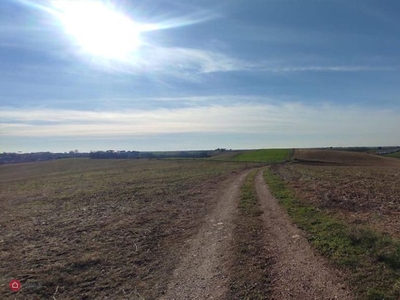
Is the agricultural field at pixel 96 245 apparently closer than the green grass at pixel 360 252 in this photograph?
No

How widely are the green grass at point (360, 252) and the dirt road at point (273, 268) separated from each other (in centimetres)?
37

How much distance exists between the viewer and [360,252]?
7996 mm

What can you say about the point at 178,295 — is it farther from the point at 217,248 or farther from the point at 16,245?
the point at 16,245

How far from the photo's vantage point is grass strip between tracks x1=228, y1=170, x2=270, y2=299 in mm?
6277

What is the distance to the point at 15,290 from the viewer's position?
21.9ft

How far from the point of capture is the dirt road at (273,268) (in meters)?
6.21

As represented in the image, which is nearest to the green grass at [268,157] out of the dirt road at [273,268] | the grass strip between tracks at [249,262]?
the grass strip between tracks at [249,262]

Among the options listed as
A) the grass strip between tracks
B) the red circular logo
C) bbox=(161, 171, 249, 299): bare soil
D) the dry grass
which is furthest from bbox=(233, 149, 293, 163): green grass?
the red circular logo

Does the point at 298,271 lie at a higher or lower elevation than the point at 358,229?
lower

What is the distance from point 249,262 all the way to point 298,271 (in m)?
1.24

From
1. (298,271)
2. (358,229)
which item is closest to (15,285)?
(298,271)

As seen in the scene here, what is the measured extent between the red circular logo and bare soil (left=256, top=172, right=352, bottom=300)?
5.57 metres

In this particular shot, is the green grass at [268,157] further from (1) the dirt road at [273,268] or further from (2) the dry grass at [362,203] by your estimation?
(1) the dirt road at [273,268]

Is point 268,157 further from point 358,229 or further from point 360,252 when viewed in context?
point 360,252
